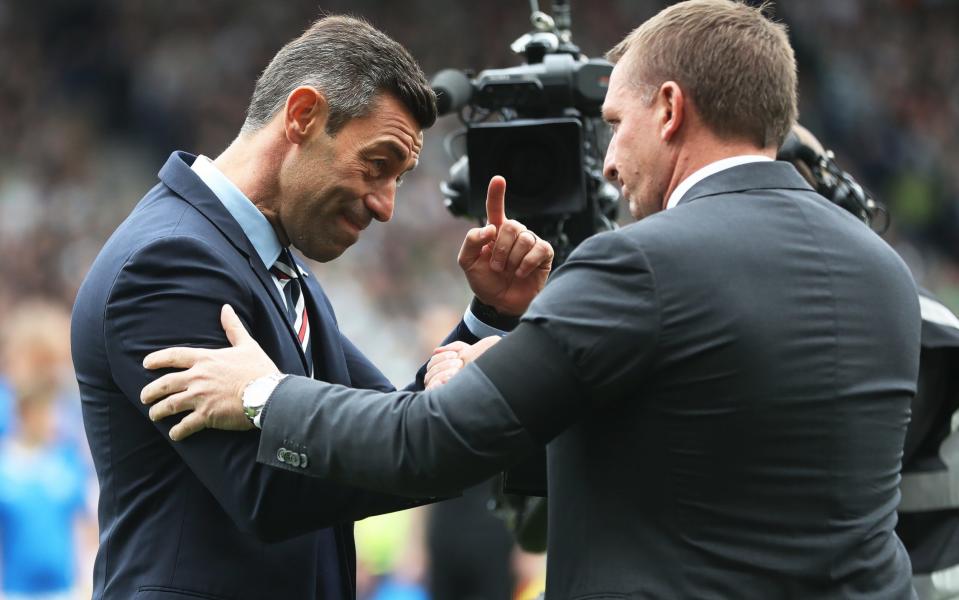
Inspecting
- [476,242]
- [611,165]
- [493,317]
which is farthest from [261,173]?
[611,165]

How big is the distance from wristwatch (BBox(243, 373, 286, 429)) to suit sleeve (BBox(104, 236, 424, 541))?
78 millimetres

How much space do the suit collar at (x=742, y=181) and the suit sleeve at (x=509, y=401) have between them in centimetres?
24

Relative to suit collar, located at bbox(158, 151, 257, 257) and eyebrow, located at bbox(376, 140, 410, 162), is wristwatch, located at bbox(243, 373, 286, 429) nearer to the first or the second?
suit collar, located at bbox(158, 151, 257, 257)

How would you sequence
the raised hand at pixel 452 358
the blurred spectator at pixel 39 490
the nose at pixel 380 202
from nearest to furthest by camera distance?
1. the raised hand at pixel 452 358
2. the nose at pixel 380 202
3. the blurred spectator at pixel 39 490

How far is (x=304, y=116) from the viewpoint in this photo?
271cm

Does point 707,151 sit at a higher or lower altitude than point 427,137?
lower

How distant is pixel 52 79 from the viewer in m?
11.5

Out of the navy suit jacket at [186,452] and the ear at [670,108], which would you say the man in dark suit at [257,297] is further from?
the ear at [670,108]

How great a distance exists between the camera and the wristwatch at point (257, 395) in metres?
2.25

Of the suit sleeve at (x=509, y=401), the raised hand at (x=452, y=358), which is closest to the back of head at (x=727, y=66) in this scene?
the suit sleeve at (x=509, y=401)

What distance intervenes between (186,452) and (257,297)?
339mm

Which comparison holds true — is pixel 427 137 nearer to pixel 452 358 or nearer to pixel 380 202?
pixel 380 202

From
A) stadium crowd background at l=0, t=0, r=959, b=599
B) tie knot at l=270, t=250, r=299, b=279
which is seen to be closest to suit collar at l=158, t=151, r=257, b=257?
tie knot at l=270, t=250, r=299, b=279

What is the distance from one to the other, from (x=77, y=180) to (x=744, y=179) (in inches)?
369
